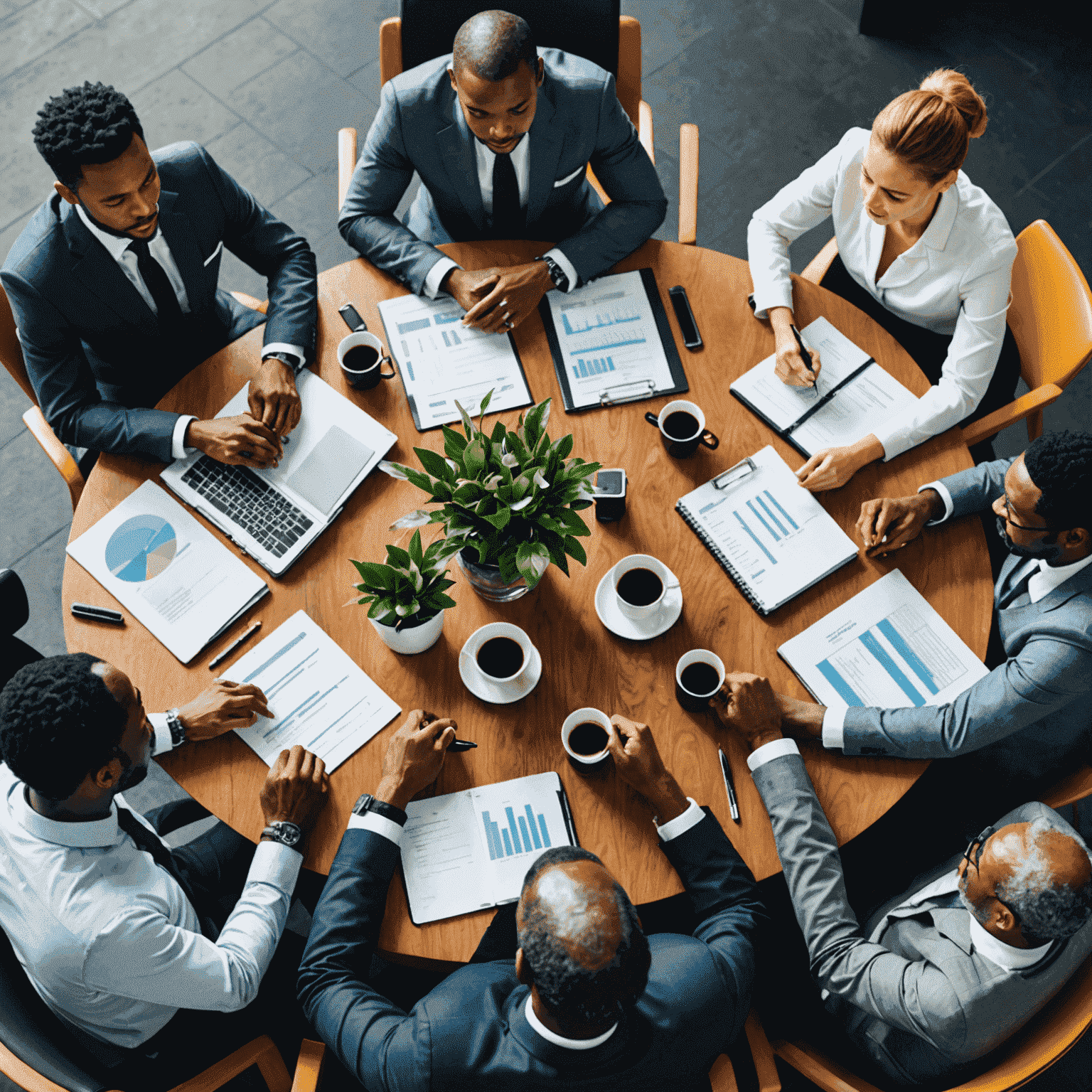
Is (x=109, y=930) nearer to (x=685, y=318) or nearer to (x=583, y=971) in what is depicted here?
(x=583, y=971)

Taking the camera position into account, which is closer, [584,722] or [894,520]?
[584,722]

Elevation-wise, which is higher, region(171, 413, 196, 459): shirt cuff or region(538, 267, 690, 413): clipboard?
region(171, 413, 196, 459): shirt cuff

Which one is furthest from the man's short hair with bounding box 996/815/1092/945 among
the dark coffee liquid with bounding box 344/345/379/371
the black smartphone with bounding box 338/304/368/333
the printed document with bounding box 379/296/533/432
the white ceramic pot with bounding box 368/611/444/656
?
the black smartphone with bounding box 338/304/368/333

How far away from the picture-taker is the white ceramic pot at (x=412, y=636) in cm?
186

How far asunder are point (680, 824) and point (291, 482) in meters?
1.12

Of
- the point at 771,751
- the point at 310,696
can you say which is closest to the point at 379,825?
the point at 310,696

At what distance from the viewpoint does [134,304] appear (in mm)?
2281

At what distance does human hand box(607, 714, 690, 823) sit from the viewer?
1761 mm

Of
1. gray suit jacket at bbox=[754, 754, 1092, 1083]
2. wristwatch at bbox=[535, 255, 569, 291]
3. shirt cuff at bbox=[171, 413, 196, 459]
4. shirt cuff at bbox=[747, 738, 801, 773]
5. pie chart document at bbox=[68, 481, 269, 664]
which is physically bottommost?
gray suit jacket at bbox=[754, 754, 1092, 1083]

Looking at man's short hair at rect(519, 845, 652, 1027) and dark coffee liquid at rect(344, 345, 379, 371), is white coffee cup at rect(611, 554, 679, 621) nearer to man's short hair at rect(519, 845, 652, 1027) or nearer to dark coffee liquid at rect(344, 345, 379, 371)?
man's short hair at rect(519, 845, 652, 1027)

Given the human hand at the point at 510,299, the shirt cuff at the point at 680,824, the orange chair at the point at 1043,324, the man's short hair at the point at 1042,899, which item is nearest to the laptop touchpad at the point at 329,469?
the human hand at the point at 510,299

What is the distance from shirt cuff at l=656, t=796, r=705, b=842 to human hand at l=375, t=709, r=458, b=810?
442 mm

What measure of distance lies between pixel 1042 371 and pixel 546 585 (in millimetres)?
1408

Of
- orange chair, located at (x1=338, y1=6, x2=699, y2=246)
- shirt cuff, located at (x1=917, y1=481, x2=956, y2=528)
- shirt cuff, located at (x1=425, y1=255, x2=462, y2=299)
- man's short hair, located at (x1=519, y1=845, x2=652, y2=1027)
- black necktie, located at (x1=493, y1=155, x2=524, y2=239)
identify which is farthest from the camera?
orange chair, located at (x1=338, y1=6, x2=699, y2=246)
